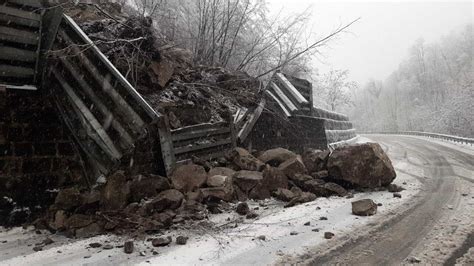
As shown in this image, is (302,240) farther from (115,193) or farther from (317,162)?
(317,162)

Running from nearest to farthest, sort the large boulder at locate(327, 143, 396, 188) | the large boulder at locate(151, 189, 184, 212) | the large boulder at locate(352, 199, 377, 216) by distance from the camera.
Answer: the large boulder at locate(151, 189, 184, 212)
the large boulder at locate(352, 199, 377, 216)
the large boulder at locate(327, 143, 396, 188)

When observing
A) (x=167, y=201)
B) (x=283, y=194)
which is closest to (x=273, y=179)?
(x=283, y=194)

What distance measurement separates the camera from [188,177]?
676 cm

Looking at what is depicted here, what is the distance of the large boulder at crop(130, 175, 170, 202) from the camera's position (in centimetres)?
615

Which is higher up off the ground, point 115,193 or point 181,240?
point 115,193

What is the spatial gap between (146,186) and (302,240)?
295 centimetres

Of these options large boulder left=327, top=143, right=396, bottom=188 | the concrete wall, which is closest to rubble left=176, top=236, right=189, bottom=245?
the concrete wall

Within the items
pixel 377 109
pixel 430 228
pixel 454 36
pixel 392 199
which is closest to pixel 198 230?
pixel 430 228

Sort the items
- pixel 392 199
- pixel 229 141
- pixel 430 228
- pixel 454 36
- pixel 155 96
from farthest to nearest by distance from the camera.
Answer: pixel 454 36
pixel 229 141
pixel 155 96
pixel 392 199
pixel 430 228

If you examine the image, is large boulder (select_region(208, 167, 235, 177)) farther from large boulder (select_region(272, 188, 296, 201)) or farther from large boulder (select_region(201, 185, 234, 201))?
large boulder (select_region(272, 188, 296, 201))

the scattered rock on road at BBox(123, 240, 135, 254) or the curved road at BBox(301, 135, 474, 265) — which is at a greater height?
the scattered rock on road at BBox(123, 240, 135, 254)

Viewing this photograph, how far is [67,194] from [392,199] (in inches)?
240

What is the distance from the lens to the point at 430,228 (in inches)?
207

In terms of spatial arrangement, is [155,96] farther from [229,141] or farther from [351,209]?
[351,209]
